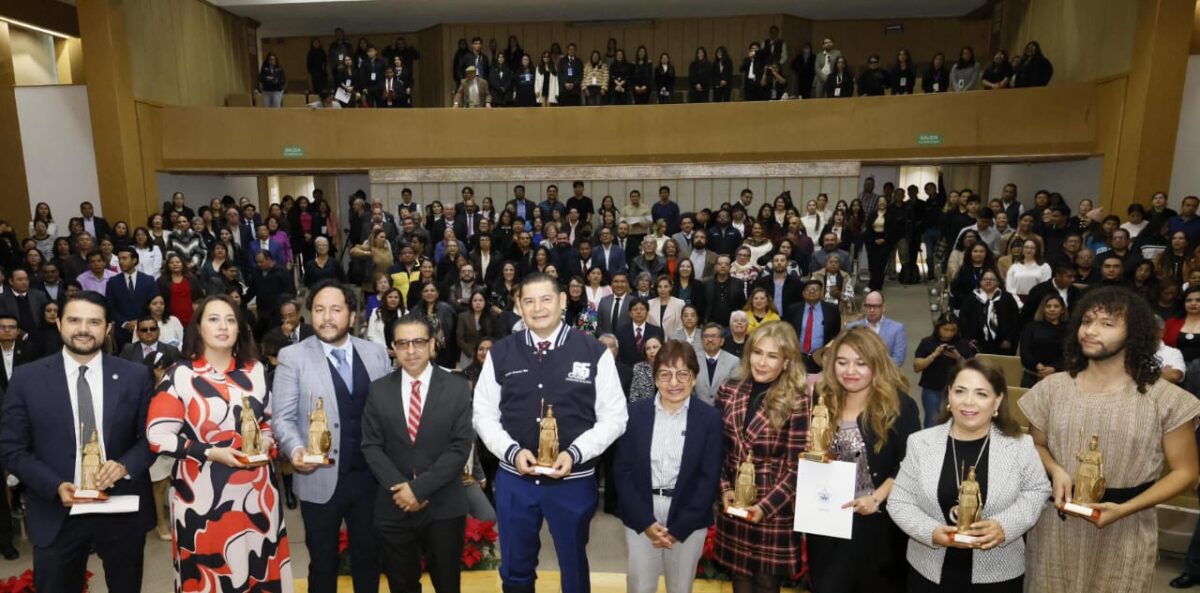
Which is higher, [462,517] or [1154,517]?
[1154,517]

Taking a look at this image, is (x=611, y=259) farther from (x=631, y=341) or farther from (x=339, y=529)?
(x=339, y=529)

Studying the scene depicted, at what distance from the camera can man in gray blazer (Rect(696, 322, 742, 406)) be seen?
5.33 m

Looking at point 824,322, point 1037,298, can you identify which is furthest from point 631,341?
point 1037,298

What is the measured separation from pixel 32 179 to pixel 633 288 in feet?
34.9

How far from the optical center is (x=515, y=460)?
9.47 feet

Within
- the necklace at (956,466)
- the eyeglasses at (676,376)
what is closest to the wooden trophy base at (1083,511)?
the necklace at (956,466)

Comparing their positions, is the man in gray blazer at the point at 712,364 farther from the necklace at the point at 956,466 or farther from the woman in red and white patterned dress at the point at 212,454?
the woman in red and white patterned dress at the point at 212,454

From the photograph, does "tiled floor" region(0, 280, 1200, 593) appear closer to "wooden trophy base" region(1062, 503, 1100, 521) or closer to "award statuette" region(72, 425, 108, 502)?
"award statuette" region(72, 425, 108, 502)

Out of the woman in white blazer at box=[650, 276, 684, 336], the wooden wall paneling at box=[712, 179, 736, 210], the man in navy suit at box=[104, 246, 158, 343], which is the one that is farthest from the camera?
the wooden wall paneling at box=[712, 179, 736, 210]

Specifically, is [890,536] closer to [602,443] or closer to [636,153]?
[602,443]

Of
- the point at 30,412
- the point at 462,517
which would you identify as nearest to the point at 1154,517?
the point at 462,517

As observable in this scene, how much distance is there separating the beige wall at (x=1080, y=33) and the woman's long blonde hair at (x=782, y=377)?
9.93 m

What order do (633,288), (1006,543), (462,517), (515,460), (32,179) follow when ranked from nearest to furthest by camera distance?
(1006,543) < (515,460) < (462,517) < (633,288) < (32,179)

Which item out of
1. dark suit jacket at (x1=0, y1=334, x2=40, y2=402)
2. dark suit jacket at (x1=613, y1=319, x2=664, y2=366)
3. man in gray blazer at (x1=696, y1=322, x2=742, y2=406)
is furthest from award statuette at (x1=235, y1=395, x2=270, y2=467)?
dark suit jacket at (x1=613, y1=319, x2=664, y2=366)
